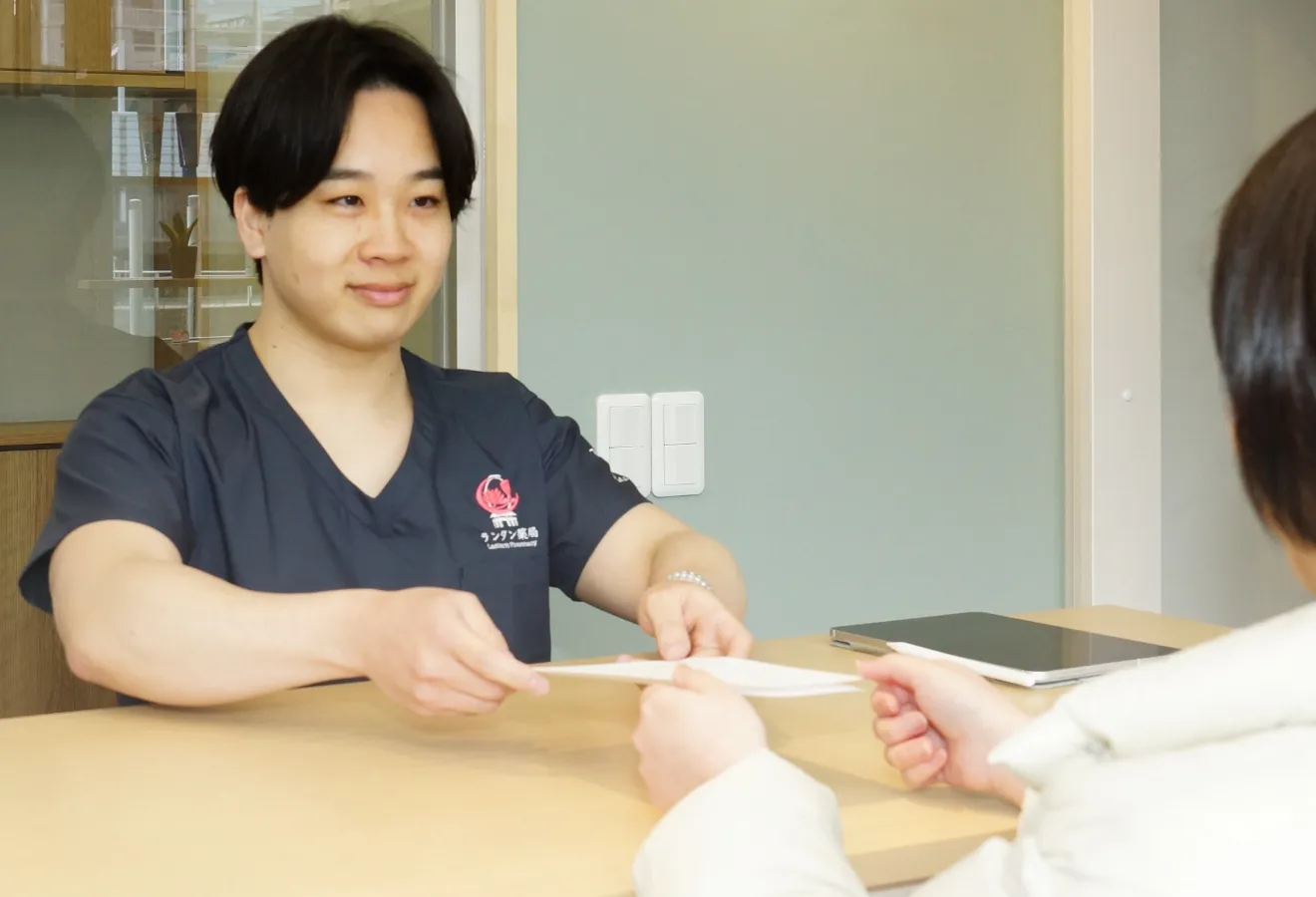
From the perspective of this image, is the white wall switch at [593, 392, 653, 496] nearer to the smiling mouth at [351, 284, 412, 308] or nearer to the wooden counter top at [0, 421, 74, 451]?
the smiling mouth at [351, 284, 412, 308]

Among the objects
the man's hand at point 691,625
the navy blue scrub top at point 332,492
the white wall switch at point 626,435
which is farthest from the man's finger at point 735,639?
the white wall switch at point 626,435

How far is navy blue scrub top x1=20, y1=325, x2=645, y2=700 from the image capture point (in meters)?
1.42

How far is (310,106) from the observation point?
1567mm

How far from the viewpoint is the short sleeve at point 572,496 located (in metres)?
1.71

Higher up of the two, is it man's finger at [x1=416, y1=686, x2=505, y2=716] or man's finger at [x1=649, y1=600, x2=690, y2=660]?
man's finger at [x1=649, y1=600, x2=690, y2=660]

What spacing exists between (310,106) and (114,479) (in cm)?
47

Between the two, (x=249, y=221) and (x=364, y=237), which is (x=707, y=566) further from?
(x=249, y=221)

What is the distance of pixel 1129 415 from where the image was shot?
8.34ft

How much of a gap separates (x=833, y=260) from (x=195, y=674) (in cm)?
145

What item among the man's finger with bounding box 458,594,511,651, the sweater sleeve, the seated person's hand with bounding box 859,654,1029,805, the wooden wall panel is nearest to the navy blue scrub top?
the man's finger with bounding box 458,594,511,651

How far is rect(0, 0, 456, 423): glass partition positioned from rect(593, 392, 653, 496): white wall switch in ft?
0.86

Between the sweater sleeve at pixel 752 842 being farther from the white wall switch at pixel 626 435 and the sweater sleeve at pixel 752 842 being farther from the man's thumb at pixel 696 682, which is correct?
the white wall switch at pixel 626 435

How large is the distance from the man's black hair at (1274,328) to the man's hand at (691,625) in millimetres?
679

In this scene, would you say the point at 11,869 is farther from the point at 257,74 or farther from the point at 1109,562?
the point at 1109,562
